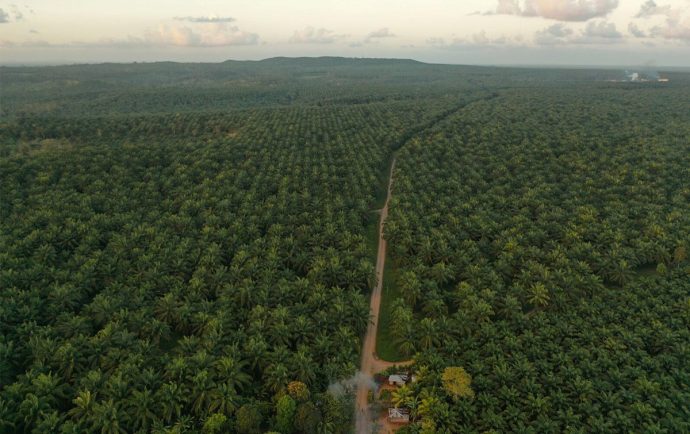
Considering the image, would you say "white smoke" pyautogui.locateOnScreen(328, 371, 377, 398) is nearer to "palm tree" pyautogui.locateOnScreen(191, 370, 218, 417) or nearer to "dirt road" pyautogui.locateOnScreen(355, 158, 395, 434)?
"dirt road" pyautogui.locateOnScreen(355, 158, 395, 434)

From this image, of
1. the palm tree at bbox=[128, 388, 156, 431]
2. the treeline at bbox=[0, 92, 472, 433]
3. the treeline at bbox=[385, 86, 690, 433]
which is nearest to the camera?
the palm tree at bbox=[128, 388, 156, 431]

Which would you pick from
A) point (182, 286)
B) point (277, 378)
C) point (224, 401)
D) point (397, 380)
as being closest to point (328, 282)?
point (397, 380)

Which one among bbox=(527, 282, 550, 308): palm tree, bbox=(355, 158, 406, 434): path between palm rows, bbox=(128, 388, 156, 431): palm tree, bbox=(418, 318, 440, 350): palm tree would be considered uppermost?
bbox=(527, 282, 550, 308): palm tree

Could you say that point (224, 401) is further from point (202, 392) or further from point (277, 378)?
point (277, 378)

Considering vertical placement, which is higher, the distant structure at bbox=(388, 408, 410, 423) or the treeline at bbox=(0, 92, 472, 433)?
the treeline at bbox=(0, 92, 472, 433)

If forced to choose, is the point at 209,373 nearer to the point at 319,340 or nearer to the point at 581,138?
the point at 319,340

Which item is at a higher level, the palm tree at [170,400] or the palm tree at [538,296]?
the palm tree at [538,296]

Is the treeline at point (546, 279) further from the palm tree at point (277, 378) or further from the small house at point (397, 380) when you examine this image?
the palm tree at point (277, 378)

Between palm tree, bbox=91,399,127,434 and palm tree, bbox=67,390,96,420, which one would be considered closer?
palm tree, bbox=91,399,127,434

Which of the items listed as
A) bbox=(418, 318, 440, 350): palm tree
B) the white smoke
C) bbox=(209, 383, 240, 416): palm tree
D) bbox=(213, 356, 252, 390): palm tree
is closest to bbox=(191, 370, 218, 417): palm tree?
bbox=(209, 383, 240, 416): palm tree

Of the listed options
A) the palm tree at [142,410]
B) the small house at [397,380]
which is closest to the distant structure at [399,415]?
the small house at [397,380]
